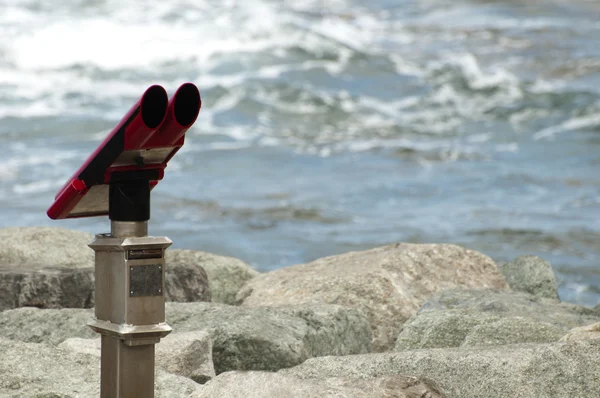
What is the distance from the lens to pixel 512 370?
3.28 meters

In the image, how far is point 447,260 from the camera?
5.34 metres

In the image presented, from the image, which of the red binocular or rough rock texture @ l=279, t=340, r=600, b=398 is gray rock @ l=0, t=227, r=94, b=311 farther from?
the red binocular

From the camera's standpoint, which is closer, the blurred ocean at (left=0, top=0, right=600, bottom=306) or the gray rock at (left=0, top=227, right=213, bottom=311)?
the gray rock at (left=0, top=227, right=213, bottom=311)

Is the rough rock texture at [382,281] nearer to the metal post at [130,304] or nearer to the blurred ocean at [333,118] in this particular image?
the metal post at [130,304]

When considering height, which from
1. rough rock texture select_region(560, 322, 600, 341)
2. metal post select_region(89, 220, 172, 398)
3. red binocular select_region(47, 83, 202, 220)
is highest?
red binocular select_region(47, 83, 202, 220)

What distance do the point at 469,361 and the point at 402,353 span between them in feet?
0.75

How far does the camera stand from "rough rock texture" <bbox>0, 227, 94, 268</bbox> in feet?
17.0

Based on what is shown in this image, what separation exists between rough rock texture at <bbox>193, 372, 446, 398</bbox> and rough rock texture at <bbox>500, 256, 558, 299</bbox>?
2742 millimetres

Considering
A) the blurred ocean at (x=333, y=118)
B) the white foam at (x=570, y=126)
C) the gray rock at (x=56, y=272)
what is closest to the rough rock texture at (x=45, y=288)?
the gray rock at (x=56, y=272)

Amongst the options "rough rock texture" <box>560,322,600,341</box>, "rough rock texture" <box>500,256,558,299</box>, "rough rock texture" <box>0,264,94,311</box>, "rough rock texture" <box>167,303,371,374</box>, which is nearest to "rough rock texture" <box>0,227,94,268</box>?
"rough rock texture" <box>0,264,94,311</box>

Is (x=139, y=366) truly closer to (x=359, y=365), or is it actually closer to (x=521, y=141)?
(x=359, y=365)

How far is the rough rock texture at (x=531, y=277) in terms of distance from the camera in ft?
18.5

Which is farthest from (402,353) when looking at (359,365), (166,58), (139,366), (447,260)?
(166,58)

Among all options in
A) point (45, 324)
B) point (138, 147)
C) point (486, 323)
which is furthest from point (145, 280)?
point (486, 323)
